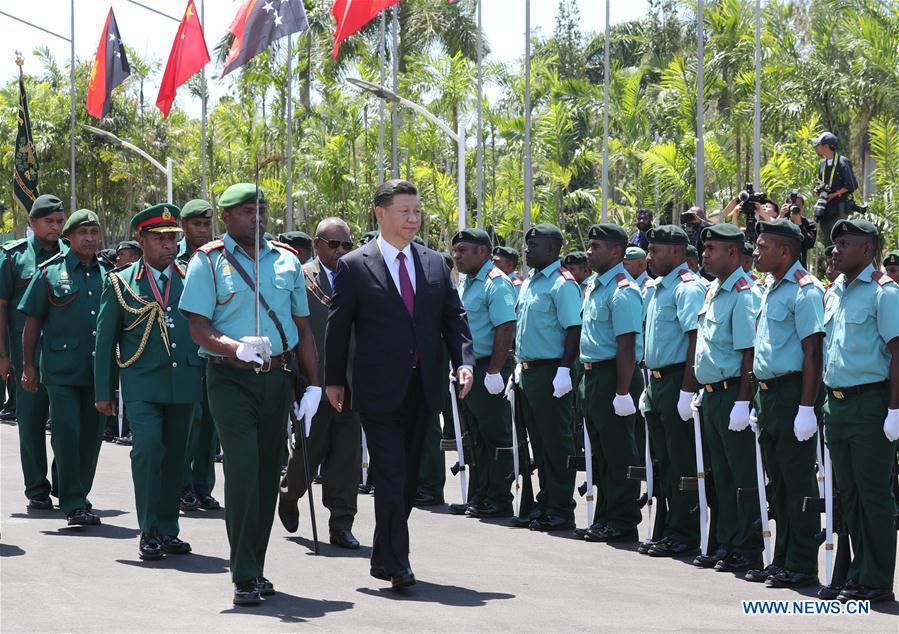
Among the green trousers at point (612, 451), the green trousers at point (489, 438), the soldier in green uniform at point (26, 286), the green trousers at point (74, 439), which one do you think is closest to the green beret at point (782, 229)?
the green trousers at point (612, 451)

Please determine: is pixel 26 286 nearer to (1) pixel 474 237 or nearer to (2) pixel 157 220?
(2) pixel 157 220

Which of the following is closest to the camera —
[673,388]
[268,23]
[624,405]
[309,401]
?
[309,401]

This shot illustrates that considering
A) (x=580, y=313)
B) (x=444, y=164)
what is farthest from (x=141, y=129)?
(x=580, y=313)

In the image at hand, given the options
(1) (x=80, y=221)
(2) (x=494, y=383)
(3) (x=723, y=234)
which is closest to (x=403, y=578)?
(3) (x=723, y=234)

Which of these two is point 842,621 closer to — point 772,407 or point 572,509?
point 772,407

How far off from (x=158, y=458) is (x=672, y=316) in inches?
141

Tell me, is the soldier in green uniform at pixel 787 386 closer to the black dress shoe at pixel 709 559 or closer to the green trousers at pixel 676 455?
the black dress shoe at pixel 709 559

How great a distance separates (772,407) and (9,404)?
42.9 feet

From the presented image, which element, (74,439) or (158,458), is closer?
(158,458)

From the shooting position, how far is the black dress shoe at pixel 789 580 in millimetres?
7668

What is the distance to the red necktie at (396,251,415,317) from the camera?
24.4 feet

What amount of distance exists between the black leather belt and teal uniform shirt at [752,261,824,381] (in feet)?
1.12

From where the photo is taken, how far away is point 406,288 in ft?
24.5

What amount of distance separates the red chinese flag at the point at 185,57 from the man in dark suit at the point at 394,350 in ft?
62.9
